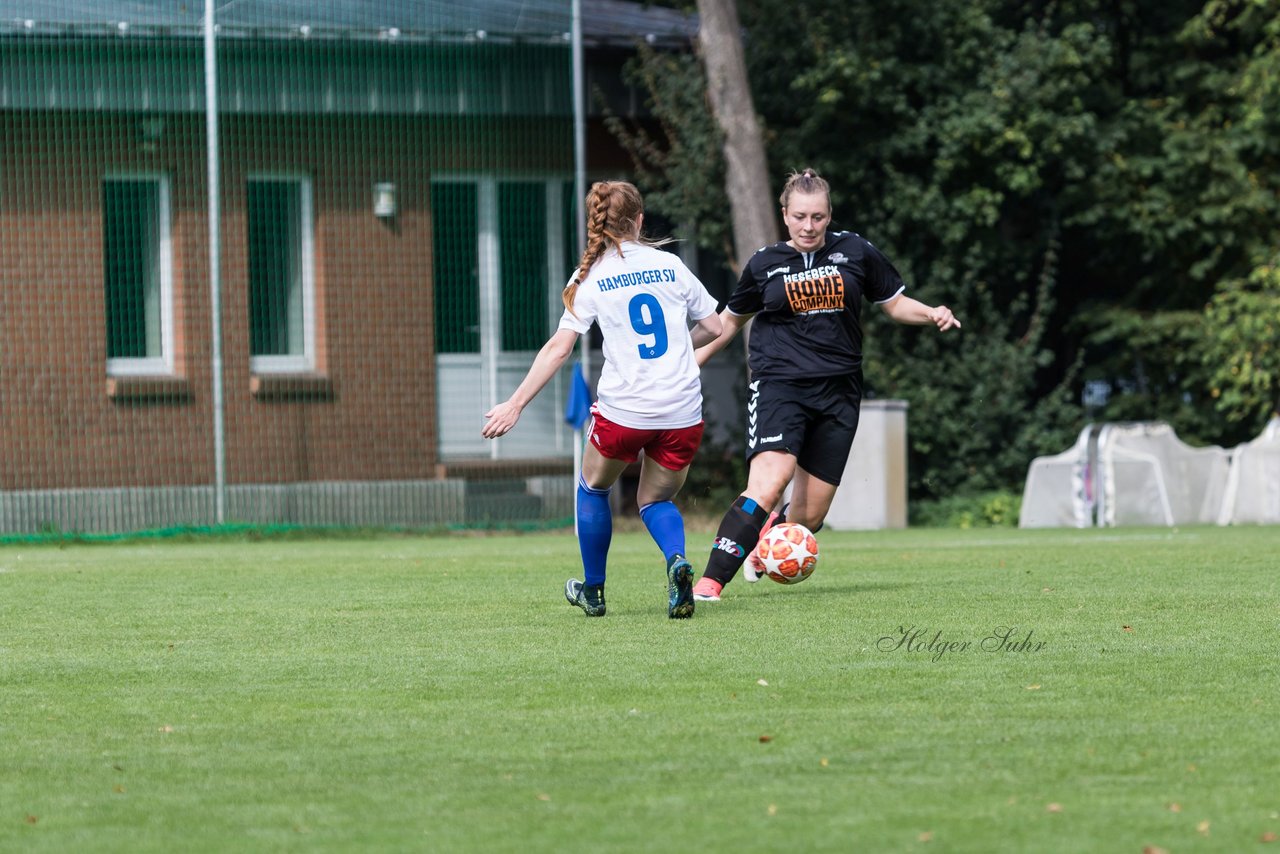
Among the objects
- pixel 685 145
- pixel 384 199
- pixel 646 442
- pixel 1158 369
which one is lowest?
pixel 1158 369

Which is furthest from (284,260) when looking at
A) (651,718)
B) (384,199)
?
(651,718)

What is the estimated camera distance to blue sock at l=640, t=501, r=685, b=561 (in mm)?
7953

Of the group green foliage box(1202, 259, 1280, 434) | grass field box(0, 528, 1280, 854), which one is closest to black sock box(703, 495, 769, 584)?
grass field box(0, 528, 1280, 854)

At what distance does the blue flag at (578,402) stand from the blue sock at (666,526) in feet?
30.2

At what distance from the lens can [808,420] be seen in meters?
8.77

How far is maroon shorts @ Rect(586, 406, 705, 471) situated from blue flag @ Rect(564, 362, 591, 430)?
929 centimetres

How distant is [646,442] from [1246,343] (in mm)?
12615

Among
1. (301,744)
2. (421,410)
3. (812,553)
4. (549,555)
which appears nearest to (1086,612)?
(812,553)

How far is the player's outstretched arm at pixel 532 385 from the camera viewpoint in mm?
7641

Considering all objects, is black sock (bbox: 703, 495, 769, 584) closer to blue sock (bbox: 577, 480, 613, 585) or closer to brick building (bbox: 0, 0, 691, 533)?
blue sock (bbox: 577, 480, 613, 585)

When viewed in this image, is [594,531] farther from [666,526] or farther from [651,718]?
[651,718]

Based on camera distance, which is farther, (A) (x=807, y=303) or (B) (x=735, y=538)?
(A) (x=807, y=303)

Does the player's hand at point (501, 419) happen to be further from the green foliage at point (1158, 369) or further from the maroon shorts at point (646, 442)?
the green foliage at point (1158, 369)

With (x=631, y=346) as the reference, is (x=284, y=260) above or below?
above
